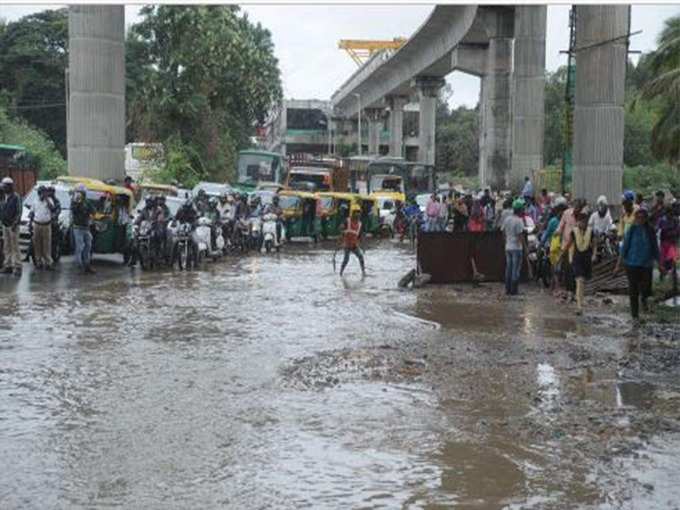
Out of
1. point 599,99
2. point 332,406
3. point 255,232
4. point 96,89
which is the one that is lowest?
point 332,406

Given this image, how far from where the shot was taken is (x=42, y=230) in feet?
64.3

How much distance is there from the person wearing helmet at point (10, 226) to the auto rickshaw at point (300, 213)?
1459 centimetres

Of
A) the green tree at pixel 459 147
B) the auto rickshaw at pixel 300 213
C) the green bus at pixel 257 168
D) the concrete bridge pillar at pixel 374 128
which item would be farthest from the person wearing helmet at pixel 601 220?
the concrete bridge pillar at pixel 374 128

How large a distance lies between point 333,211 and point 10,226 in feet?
61.6

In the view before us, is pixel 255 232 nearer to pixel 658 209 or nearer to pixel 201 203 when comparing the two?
pixel 201 203

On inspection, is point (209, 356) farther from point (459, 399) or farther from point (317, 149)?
point (317, 149)

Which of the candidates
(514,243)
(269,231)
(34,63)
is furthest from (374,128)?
(514,243)

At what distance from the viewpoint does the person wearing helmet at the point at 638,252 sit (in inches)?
531

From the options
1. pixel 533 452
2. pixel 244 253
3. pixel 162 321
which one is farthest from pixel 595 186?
pixel 533 452

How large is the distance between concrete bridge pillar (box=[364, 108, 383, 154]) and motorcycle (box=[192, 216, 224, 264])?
257 feet

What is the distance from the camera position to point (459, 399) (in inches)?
338

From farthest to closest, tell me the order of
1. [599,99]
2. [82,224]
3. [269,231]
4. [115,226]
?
1. [269,231]
2. [599,99]
3. [115,226]
4. [82,224]

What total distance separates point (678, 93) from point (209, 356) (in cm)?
2126

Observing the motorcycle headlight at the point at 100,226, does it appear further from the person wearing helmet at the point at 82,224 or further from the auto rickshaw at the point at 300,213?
the auto rickshaw at the point at 300,213
